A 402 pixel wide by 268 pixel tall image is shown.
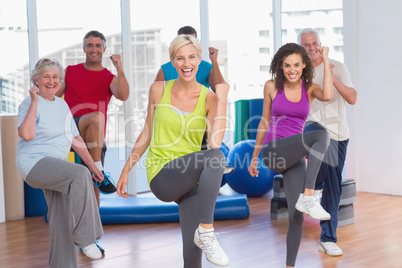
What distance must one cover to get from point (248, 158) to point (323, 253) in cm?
224

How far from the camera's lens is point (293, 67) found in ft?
12.4

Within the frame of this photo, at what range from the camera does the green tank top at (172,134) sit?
10.5ft

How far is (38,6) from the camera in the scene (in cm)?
634

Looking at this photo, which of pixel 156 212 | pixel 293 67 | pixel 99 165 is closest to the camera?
pixel 293 67

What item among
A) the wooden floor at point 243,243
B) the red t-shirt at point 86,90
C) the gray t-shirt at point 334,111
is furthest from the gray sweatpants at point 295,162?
the red t-shirt at point 86,90

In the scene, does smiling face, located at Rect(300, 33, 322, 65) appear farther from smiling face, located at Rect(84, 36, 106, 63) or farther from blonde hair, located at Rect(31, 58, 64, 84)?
blonde hair, located at Rect(31, 58, 64, 84)

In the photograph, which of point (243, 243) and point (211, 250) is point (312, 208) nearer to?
point (211, 250)

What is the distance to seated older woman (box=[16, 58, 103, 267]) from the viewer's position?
3.61 meters

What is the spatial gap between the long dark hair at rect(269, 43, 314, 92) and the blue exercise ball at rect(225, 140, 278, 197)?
8.83 feet

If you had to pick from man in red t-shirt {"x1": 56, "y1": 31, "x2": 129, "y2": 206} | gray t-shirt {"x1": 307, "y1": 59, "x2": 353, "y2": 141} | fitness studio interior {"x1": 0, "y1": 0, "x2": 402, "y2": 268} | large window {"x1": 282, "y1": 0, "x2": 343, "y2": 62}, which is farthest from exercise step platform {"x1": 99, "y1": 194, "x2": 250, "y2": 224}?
large window {"x1": 282, "y1": 0, "x2": 343, "y2": 62}

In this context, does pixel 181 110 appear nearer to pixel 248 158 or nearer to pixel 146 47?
pixel 248 158

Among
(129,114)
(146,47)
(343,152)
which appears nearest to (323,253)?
(343,152)

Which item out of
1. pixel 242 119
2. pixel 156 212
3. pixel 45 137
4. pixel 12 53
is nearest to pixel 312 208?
pixel 45 137

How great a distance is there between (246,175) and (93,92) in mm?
2453
